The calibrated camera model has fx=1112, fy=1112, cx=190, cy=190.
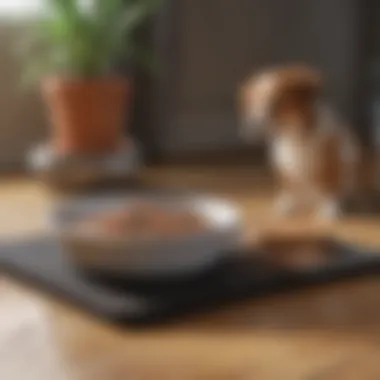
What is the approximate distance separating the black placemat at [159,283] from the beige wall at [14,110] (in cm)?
68

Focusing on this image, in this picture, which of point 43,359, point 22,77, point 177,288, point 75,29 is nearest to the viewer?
point 43,359

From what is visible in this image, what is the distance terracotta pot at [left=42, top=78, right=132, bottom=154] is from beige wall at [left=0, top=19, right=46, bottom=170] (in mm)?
161

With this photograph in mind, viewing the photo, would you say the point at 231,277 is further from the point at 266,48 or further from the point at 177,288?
the point at 266,48

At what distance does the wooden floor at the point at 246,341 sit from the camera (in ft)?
2.87

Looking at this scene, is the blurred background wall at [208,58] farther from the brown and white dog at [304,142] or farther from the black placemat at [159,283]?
the black placemat at [159,283]

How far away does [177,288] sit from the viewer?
1062 millimetres

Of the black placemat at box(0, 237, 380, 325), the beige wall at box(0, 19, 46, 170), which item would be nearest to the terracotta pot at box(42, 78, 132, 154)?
the beige wall at box(0, 19, 46, 170)

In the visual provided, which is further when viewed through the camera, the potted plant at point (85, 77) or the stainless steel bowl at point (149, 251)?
the potted plant at point (85, 77)

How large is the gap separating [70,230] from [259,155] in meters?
0.98

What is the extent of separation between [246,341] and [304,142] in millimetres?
577

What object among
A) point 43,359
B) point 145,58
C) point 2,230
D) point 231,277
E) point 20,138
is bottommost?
point 43,359

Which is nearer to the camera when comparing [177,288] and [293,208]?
[177,288]

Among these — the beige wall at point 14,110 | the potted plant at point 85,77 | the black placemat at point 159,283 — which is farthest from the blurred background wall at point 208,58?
the black placemat at point 159,283

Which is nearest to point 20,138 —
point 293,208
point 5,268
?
point 293,208
